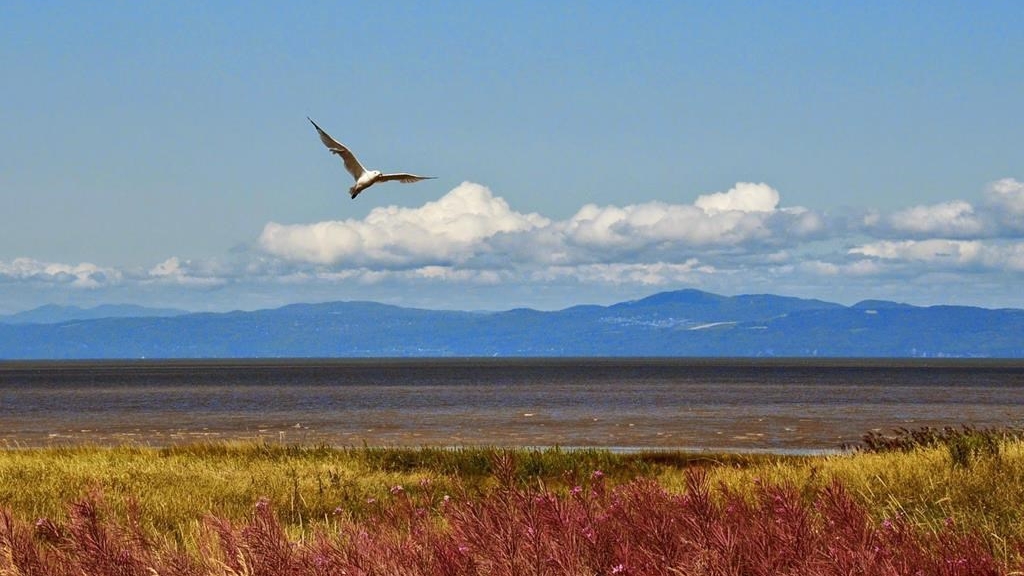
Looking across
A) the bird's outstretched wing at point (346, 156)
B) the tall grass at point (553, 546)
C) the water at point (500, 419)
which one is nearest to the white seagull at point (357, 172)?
the bird's outstretched wing at point (346, 156)

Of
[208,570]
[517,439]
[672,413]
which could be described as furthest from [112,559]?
[672,413]

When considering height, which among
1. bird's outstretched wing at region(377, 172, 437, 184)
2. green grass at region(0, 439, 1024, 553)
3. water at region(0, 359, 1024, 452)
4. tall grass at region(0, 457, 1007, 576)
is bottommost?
water at region(0, 359, 1024, 452)

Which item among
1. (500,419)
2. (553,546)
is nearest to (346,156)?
(553,546)

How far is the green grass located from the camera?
1282 centimetres

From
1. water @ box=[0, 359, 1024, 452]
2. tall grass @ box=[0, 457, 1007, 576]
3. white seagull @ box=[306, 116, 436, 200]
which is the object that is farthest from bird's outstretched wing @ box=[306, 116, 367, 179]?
water @ box=[0, 359, 1024, 452]

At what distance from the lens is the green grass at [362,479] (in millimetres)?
12820

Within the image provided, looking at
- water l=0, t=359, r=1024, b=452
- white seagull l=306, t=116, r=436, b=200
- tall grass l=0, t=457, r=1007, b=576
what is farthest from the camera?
water l=0, t=359, r=1024, b=452

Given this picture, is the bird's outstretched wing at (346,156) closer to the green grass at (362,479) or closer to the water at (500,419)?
the green grass at (362,479)

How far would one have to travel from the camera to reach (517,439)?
49.7m

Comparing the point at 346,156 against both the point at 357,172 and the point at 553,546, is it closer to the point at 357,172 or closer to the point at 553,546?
the point at 357,172

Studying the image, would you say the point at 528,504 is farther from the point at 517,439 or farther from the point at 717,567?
the point at 517,439

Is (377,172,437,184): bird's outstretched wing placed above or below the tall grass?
above

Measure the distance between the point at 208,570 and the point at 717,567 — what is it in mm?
2589

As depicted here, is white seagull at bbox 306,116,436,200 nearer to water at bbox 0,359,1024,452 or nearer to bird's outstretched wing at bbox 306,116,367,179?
bird's outstretched wing at bbox 306,116,367,179
